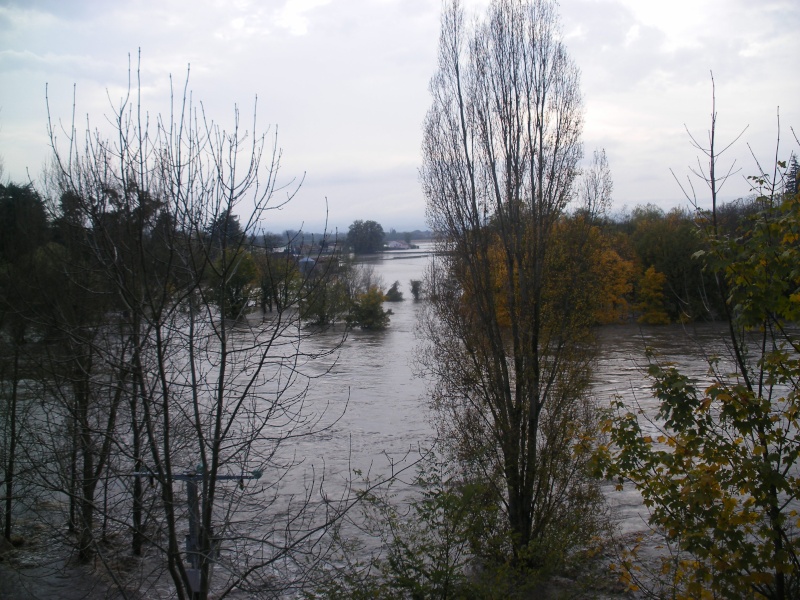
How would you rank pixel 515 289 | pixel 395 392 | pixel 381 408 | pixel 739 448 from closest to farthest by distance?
pixel 739 448 < pixel 515 289 < pixel 381 408 < pixel 395 392

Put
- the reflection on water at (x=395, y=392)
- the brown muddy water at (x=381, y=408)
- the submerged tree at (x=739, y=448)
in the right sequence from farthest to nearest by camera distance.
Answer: the reflection on water at (x=395, y=392)
the brown muddy water at (x=381, y=408)
the submerged tree at (x=739, y=448)

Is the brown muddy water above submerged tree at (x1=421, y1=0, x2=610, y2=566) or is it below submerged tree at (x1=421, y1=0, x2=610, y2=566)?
below

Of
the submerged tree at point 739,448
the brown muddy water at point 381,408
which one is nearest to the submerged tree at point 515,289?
the brown muddy water at point 381,408

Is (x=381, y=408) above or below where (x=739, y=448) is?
below

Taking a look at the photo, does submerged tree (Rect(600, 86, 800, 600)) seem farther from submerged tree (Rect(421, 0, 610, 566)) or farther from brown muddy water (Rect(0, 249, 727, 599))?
submerged tree (Rect(421, 0, 610, 566))

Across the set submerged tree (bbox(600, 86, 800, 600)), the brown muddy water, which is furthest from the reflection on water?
submerged tree (bbox(600, 86, 800, 600))

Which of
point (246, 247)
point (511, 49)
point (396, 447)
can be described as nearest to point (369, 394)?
point (396, 447)

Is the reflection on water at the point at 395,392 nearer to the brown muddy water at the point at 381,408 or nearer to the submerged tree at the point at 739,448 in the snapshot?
the brown muddy water at the point at 381,408

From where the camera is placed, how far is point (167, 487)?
202 inches

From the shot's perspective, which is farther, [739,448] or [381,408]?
[381,408]

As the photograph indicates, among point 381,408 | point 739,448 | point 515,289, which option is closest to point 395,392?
point 381,408

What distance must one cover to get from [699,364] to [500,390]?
20.4 meters

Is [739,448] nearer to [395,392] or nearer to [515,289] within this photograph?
[515,289]

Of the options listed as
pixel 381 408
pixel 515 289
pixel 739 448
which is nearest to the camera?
pixel 739 448
